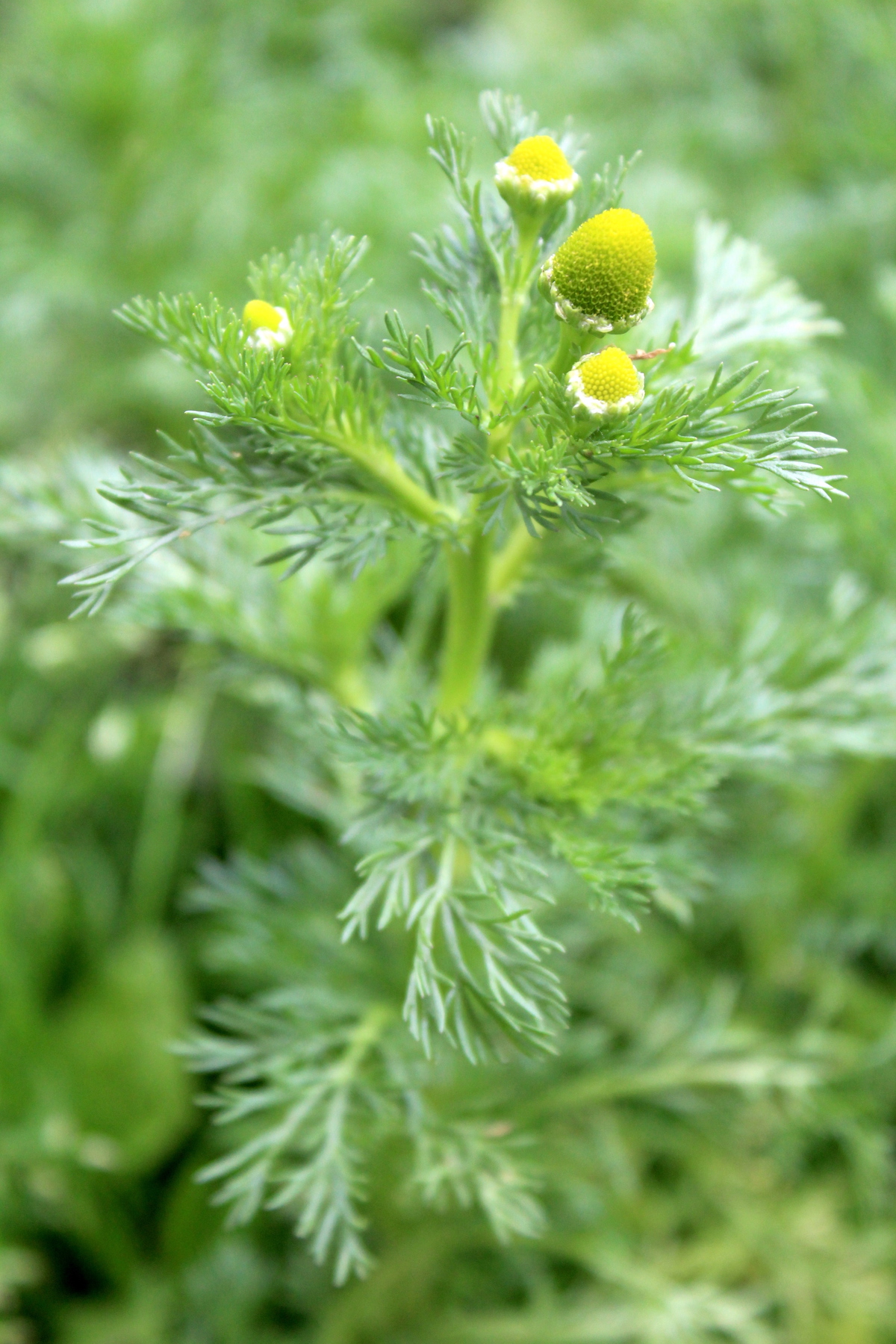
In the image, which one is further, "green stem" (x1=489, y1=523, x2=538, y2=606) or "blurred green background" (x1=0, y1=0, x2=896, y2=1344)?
"blurred green background" (x1=0, y1=0, x2=896, y2=1344)

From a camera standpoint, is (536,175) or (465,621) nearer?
(536,175)

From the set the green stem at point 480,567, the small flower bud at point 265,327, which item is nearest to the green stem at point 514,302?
the green stem at point 480,567

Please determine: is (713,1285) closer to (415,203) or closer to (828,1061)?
(828,1061)

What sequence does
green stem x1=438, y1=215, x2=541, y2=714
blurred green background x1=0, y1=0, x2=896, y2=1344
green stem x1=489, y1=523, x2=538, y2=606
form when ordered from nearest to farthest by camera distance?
green stem x1=438, y1=215, x2=541, y2=714 < green stem x1=489, y1=523, x2=538, y2=606 < blurred green background x1=0, y1=0, x2=896, y2=1344

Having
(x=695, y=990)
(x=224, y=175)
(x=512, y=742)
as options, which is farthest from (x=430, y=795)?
(x=224, y=175)

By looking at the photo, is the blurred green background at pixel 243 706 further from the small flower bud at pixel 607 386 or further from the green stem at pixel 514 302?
the small flower bud at pixel 607 386

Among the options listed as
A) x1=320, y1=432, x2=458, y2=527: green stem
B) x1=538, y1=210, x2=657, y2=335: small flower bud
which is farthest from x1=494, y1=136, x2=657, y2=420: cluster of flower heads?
x1=320, y1=432, x2=458, y2=527: green stem

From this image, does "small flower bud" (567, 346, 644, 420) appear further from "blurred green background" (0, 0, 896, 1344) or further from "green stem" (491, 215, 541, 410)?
"blurred green background" (0, 0, 896, 1344)

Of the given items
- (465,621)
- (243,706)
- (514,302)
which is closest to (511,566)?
(465,621)

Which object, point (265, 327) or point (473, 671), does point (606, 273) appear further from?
point (473, 671)
